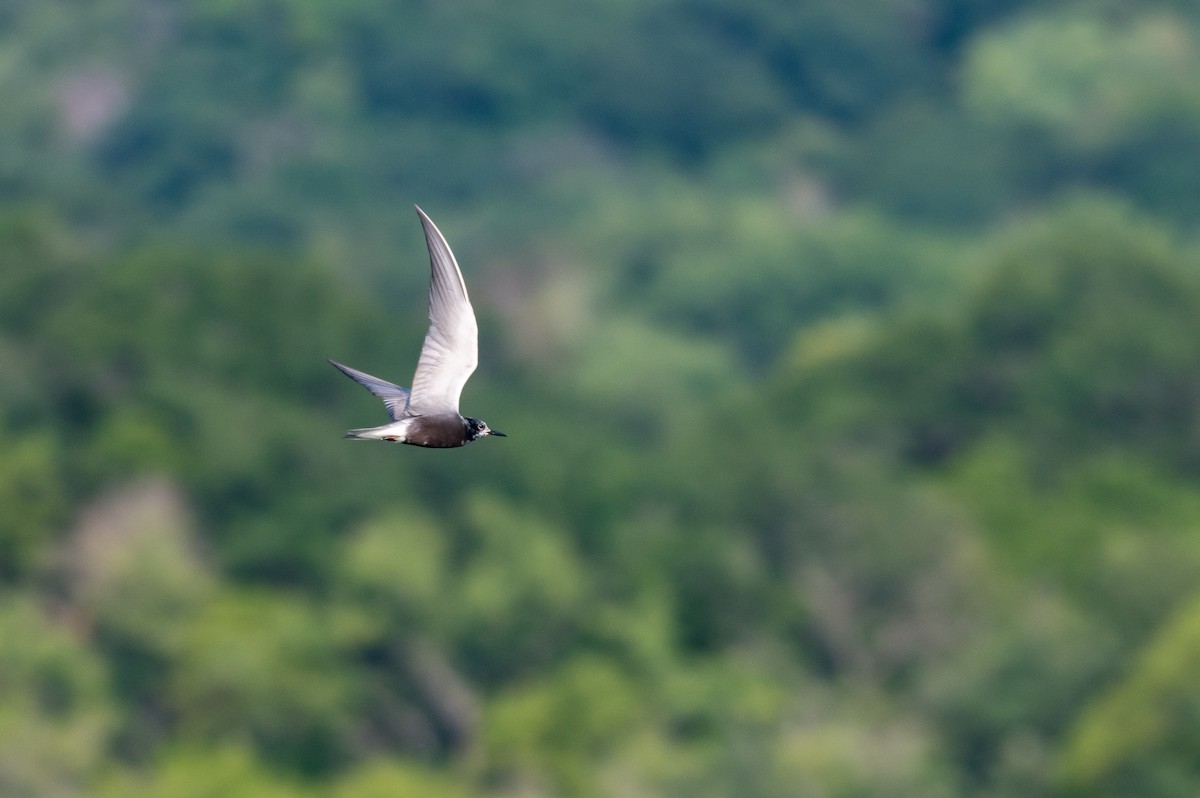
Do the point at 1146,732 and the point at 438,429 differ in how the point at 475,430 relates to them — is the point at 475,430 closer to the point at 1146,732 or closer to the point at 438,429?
the point at 438,429

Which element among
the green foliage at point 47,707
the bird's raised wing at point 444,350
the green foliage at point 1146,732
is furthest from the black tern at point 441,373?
the green foliage at point 47,707

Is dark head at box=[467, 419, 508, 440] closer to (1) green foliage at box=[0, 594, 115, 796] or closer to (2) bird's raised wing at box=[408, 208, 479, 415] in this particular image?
(2) bird's raised wing at box=[408, 208, 479, 415]

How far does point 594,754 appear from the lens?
65250 millimetres

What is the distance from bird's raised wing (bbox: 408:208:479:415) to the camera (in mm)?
22672

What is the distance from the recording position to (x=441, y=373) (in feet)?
75.3

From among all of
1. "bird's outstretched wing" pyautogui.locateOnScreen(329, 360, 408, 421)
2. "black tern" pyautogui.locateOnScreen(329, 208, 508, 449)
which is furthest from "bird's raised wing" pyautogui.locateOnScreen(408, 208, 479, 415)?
"bird's outstretched wing" pyautogui.locateOnScreen(329, 360, 408, 421)

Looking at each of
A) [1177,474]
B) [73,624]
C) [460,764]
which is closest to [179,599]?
[73,624]

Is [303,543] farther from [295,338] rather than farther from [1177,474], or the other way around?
[1177,474]

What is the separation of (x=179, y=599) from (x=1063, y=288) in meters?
37.3

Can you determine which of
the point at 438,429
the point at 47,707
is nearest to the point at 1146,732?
the point at 47,707

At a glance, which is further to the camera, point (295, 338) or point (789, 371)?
point (789, 371)

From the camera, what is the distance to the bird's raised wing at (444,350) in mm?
22672

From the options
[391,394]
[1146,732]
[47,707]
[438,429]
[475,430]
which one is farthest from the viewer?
[47,707]

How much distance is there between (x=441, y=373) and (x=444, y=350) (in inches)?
5.9
